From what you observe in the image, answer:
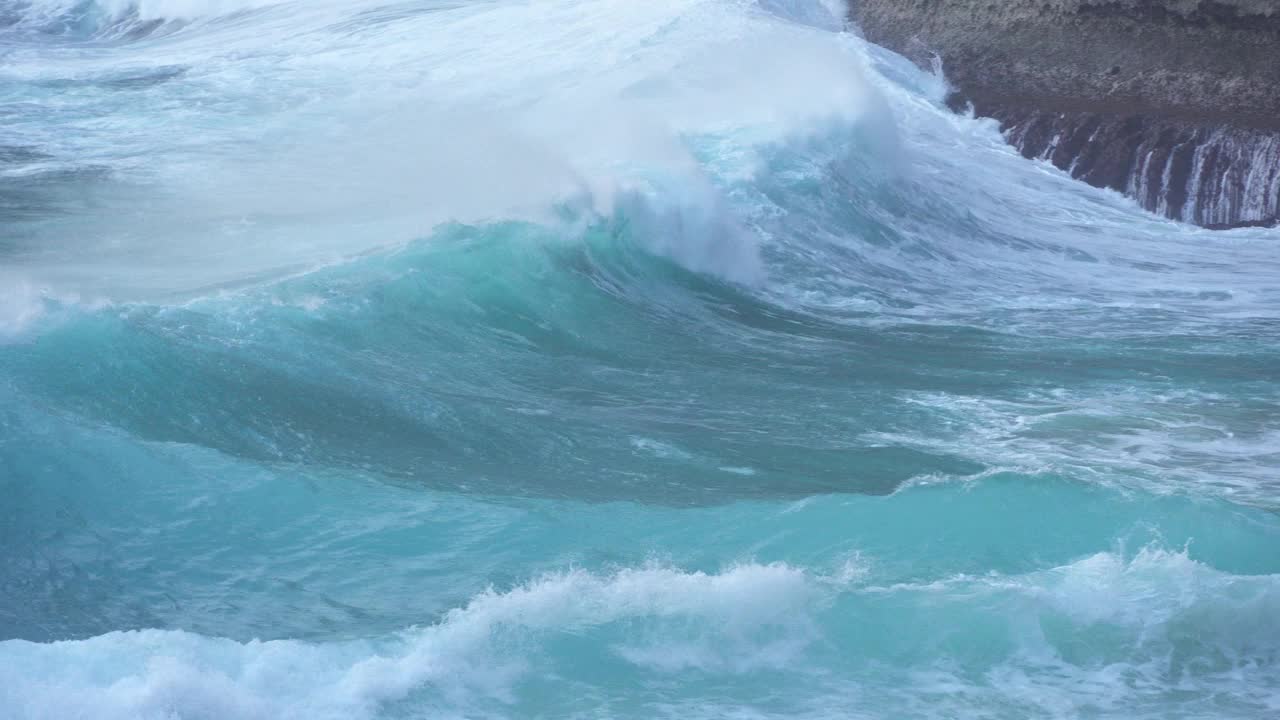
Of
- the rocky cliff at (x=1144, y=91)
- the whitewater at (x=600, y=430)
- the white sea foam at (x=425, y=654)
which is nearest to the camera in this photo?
the white sea foam at (x=425, y=654)

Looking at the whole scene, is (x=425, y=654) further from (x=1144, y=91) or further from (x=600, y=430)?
(x=1144, y=91)

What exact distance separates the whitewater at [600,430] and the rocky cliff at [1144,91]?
248cm

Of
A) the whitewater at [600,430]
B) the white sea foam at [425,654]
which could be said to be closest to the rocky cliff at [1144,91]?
the whitewater at [600,430]

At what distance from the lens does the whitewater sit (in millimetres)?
4879

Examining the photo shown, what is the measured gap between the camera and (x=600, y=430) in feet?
23.3

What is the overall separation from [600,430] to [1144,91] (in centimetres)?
1301

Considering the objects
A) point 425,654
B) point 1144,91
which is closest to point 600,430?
point 425,654

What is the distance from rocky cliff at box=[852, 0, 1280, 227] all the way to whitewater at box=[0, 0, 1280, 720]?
2.48 meters

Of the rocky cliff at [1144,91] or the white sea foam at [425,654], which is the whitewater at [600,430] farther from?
the rocky cliff at [1144,91]

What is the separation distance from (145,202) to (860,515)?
21.7 ft

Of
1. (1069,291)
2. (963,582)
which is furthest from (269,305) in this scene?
(1069,291)

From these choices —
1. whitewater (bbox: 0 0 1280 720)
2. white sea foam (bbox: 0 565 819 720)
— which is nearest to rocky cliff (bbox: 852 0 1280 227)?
whitewater (bbox: 0 0 1280 720)

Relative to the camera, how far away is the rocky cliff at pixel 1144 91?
53.6 feet

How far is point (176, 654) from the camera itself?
14.4ft
